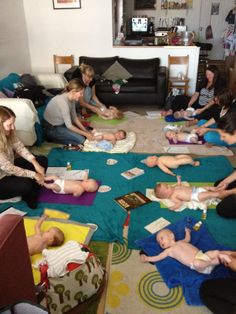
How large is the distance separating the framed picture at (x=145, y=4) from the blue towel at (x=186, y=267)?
22.5ft

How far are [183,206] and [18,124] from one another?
2.14 meters

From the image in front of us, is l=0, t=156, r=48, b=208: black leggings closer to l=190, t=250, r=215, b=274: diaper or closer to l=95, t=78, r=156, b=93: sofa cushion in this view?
l=190, t=250, r=215, b=274: diaper

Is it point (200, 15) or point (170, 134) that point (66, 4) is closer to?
point (170, 134)

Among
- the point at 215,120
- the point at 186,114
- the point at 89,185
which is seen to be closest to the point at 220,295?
the point at 89,185

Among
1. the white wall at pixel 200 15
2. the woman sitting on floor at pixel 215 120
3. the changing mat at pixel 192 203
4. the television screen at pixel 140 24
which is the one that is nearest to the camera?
the changing mat at pixel 192 203

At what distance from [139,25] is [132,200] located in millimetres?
5301

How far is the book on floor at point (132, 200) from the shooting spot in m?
2.55

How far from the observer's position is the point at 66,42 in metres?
5.55

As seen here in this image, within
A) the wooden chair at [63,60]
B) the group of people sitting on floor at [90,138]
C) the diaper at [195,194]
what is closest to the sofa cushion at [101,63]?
the wooden chair at [63,60]

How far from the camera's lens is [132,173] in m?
3.04

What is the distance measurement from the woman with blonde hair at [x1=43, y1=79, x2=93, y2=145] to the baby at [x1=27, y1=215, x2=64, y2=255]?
68.7 inches

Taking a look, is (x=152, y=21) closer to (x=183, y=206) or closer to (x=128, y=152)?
(x=128, y=152)

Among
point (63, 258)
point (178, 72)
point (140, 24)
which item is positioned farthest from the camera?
point (140, 24)

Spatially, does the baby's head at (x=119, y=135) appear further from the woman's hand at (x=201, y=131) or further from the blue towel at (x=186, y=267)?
the blue towel at (x=186, y=267)
